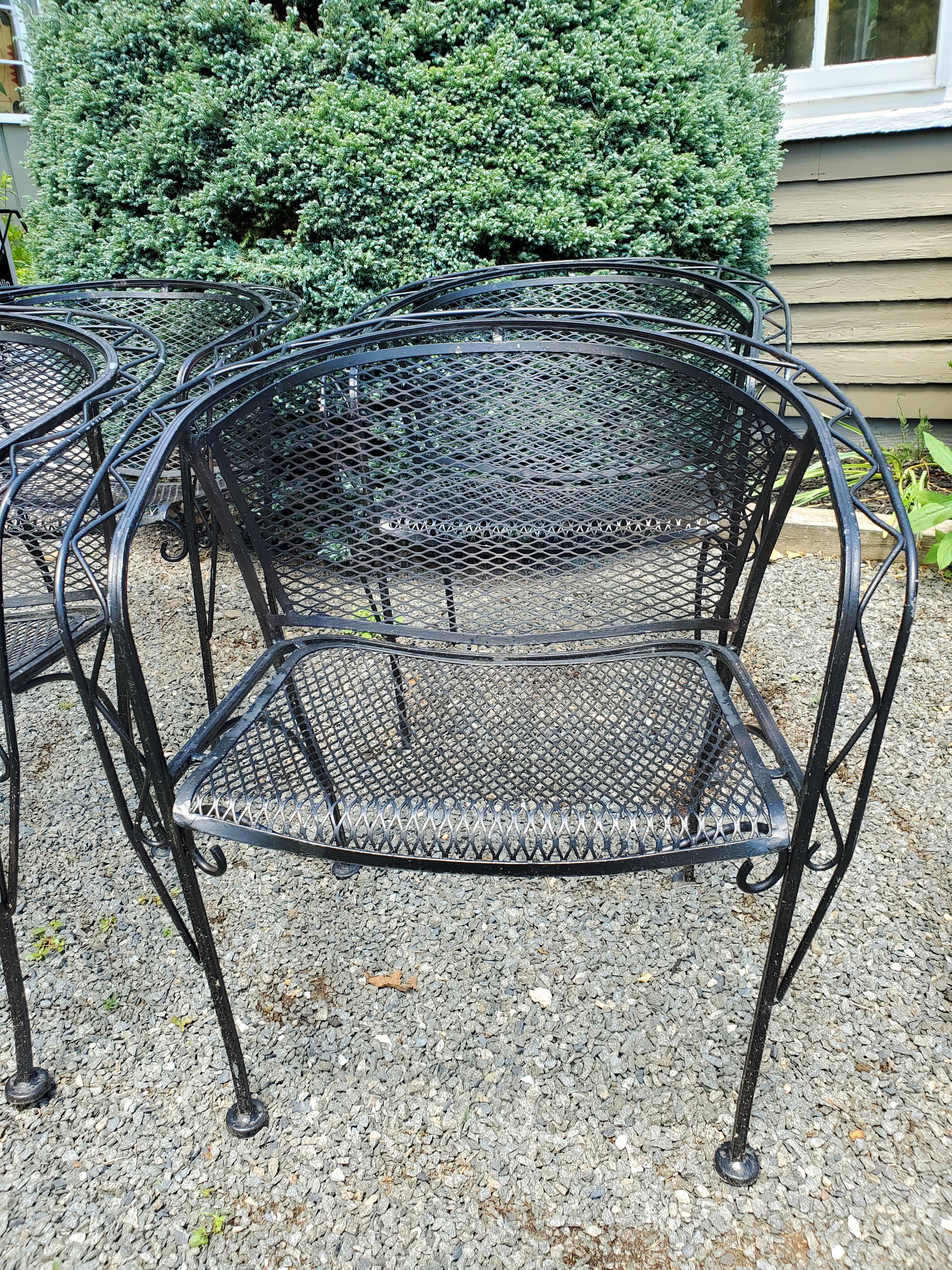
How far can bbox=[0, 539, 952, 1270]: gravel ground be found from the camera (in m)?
1.21

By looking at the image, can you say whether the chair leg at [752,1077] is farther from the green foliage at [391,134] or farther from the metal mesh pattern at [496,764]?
the green foliage at [391,134]

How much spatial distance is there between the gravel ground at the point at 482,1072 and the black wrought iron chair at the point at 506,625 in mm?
109

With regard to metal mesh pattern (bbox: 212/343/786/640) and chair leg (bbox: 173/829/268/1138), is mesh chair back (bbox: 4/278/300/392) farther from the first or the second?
chair leg (bbox: 173/829/268/1138)

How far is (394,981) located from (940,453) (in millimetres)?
2785

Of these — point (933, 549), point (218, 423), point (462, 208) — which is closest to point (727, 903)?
point (218, 423)

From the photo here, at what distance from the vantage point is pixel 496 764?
1.37 m

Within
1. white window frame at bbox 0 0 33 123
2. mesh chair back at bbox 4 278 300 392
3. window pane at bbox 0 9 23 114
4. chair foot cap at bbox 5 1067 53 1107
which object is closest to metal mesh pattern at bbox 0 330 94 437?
mesh chair back at bbox 4 278 300 392

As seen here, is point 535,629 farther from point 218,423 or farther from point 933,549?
point 933,549

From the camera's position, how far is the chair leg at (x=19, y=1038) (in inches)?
54.5

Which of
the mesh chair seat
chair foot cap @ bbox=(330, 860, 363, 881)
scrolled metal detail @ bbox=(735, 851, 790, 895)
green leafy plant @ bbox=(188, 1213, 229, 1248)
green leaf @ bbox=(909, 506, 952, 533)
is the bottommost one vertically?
chair foot cap @ bbox=(330, 860, 363, 881)

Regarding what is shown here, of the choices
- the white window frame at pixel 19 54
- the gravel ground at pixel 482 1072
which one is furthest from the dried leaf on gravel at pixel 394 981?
the white window frame at pixel 19 54

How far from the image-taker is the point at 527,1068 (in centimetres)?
146

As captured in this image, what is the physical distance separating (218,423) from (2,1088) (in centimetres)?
121

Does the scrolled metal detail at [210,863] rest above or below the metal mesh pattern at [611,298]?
below
